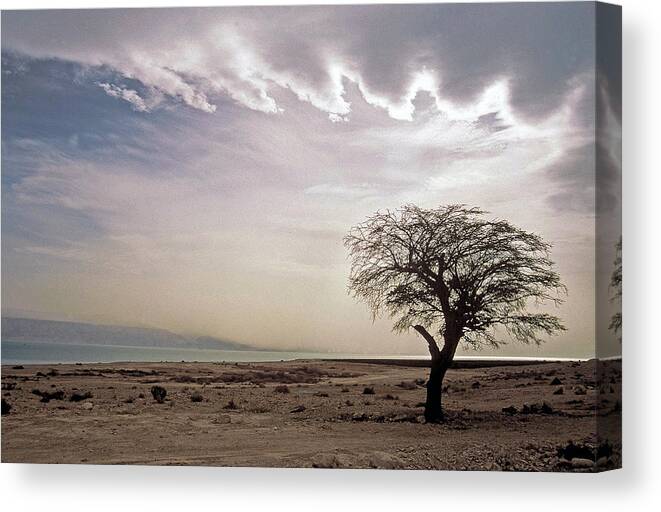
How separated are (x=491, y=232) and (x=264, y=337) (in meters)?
2.29

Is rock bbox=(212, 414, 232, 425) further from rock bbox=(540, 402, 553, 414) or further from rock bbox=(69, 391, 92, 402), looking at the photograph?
rock bbox=(540, 402, 553, 414)

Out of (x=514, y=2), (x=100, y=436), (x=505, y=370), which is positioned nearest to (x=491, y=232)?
(x=505, y=370)

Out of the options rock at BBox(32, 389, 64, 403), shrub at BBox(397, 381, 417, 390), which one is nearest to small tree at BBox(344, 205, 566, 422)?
shrub at BBox(397, 381, 417, 390)

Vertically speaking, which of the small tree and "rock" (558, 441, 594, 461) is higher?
the small tree

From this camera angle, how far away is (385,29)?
31.1 feet

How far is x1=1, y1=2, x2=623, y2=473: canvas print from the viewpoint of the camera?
30.3 ft

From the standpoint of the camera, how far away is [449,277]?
955cm

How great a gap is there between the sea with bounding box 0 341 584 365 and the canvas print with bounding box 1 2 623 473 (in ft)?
0.07

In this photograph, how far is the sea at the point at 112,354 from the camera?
9.84 metres

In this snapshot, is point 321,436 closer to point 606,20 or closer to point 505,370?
point 505,370

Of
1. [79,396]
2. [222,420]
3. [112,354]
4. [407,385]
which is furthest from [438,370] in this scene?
[79,396]

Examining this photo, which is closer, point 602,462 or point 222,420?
point 602,462

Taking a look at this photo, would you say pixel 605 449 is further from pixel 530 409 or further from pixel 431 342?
pixel 431 342

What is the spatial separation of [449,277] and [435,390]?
1.02 meters
